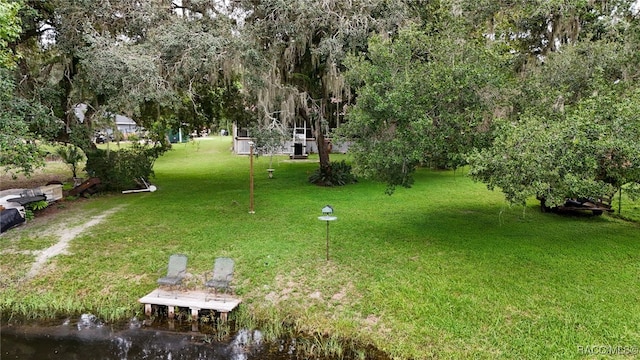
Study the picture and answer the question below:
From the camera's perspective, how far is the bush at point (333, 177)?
1504 centimetres

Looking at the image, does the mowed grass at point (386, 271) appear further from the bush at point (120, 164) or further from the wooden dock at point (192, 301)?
the bush at point (120, 164)

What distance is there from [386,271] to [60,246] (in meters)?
6.57

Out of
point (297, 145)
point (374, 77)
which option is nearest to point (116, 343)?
point (374, 77)

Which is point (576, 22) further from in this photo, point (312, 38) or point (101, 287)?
point (101, 287)

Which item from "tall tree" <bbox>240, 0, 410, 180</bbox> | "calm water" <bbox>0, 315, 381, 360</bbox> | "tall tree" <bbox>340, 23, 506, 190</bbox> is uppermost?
"tall tree" <bbox>240, 0, 410, 180</bbox>

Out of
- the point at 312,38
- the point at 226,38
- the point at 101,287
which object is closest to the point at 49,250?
the point at 101,287

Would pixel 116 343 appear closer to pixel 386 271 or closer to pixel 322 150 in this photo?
pixel 386 271

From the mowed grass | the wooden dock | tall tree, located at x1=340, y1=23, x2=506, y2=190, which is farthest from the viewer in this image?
tall tree, located at x1=340, y1=23, x2=506, y2=190

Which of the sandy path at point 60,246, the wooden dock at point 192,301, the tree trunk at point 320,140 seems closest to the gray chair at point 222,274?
the wooden dock at point 192,301

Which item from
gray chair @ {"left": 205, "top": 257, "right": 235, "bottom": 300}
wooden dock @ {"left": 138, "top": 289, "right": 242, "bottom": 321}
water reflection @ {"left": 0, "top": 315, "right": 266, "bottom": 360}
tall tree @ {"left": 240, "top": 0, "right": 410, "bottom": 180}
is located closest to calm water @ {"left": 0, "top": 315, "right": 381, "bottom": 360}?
water reflection @ {"left": 0, "top": 315, "right": 266, "bottom": 360}

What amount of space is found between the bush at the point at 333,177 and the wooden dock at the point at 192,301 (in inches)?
337

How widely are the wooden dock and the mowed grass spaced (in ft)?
0.89

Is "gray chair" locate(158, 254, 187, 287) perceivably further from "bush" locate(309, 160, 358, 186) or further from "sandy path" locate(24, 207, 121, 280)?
"bush" locate(309, 160, 358, 186)

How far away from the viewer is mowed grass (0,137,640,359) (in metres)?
5.81
